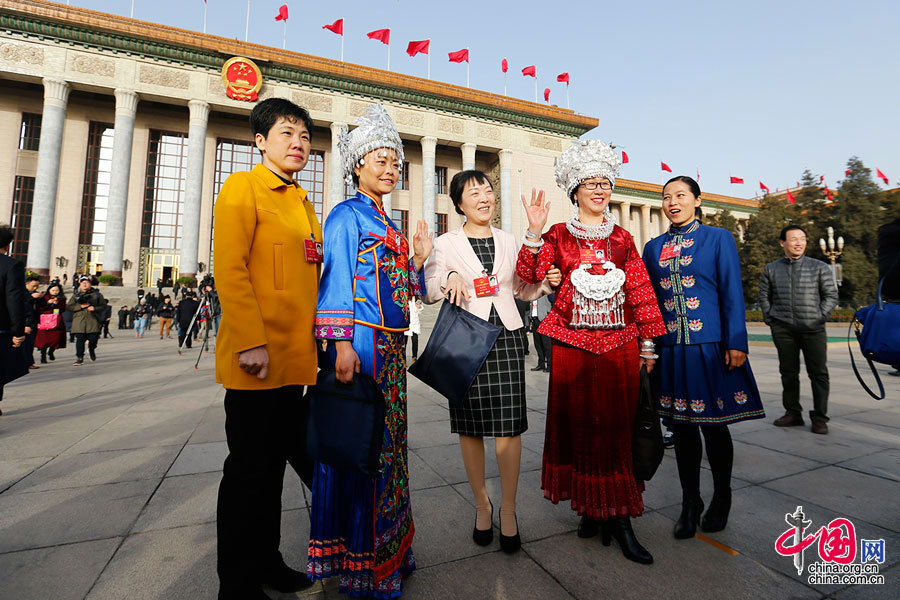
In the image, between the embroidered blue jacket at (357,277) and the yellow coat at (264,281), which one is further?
the embroidered blue jacket at (357,277)

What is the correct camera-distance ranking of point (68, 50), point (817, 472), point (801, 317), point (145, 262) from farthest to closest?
point (145, 262) → point (68, 50) → point (801, 317) → point (817, 472)

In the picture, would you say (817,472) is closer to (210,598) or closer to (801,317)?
(801,317)

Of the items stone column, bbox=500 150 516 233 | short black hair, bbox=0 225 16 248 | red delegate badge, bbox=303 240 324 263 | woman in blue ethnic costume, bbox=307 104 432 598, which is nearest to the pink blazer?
woman in blue ethnic costume, bbox=307 104 432 598

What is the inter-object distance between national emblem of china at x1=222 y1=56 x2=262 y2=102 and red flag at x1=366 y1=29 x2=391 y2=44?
7.89 metres

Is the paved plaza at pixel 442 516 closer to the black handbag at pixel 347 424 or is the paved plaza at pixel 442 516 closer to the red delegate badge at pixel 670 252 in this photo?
the black handbag at pixel 347 424

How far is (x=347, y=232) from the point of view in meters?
1.76

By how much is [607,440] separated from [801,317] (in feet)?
12.5

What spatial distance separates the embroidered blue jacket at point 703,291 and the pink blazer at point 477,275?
0.79 metres

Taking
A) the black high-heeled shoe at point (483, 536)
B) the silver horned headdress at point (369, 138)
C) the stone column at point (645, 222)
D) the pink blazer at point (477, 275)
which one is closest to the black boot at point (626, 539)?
the black high-heeled shoe at point (483, 536)

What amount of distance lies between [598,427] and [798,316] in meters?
3.83

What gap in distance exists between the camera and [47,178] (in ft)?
63.0

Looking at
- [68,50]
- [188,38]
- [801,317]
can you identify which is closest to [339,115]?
[188,38]

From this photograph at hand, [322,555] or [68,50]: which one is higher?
[68,50]
